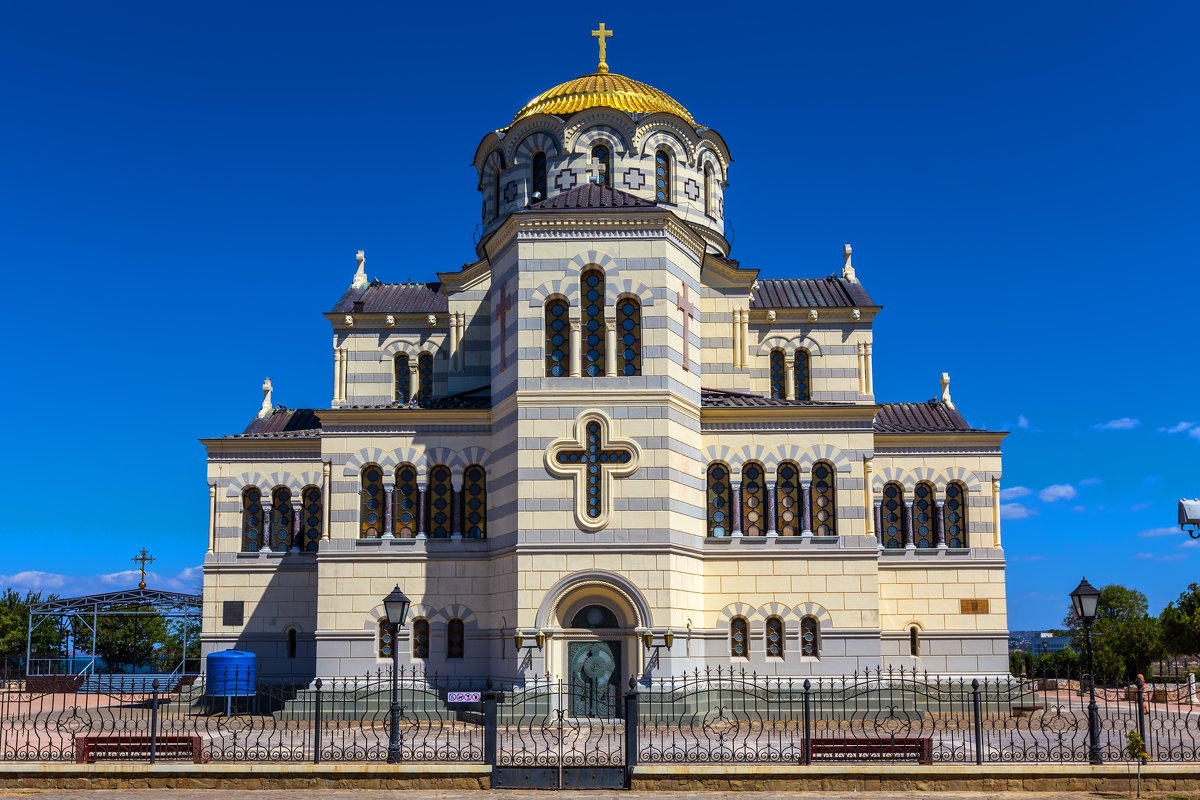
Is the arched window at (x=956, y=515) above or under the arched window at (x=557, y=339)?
under

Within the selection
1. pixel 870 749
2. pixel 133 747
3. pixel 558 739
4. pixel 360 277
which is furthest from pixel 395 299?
pixel 870 749

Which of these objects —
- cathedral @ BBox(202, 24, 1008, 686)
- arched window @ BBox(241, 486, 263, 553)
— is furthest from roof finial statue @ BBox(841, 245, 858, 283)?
arched window @ BBox(241, 486, 263, 553)

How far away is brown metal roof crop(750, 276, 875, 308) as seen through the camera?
3634 cm

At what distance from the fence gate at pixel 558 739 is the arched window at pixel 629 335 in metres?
7.62

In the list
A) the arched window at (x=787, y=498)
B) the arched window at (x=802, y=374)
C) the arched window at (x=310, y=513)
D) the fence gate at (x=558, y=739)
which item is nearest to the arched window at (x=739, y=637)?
the arched window at (x=787, y=498)

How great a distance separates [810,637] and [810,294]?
11.7m

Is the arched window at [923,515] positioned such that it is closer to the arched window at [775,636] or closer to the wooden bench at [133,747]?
the arched window at [775,636]

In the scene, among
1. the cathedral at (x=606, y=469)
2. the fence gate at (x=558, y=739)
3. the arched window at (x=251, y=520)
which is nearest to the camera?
the fence gate at (x=558, y=739)

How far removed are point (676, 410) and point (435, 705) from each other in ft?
30.9

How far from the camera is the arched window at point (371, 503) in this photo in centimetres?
3080

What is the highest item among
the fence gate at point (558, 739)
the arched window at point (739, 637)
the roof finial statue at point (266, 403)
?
the roof finial statue at point (266, 403)

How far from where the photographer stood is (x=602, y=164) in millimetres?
34375

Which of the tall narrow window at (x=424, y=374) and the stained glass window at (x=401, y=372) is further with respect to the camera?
the stained glass window at (x=401, y=372)

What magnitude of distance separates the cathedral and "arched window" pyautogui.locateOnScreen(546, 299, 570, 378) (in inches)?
2.1
